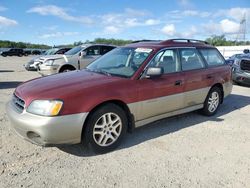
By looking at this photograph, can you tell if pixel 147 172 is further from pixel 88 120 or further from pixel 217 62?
pixel 217 62

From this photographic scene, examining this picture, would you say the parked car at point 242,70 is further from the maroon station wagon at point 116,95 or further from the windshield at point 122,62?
the windshield at point 122,62

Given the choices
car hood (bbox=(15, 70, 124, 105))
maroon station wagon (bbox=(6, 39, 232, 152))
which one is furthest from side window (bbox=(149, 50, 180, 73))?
car hood (bbox=(15, 70, 124, 105))

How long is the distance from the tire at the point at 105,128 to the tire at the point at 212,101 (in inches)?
95.4

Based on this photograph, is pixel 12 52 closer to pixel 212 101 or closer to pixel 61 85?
pixel 212 101

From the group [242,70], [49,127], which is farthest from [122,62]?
[242,70]

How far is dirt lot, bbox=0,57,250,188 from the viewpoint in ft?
10.6

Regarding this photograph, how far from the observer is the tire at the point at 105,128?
3789 millimetres

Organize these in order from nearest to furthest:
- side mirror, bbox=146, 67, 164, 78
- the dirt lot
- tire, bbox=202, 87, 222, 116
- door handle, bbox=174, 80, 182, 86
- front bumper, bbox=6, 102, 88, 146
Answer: the dirt lot < front bumper, bbox=6, 102, 88, 146 < side mirror, bbox=146, 67, 164, 78 < door handle, bbox=174, 80, 182, 86 < tire, bbox=202, 87, 222, 116

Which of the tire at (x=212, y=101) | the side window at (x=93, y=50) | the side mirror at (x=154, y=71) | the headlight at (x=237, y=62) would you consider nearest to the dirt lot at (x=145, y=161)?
the tire at (x=212, y=101)

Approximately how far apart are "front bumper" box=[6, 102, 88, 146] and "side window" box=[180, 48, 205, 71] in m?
2.51

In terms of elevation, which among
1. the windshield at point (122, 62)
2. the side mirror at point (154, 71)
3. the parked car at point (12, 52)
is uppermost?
the parked car at point (12, 52)

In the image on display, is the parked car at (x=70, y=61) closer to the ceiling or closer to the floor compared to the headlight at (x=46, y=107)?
closer to the ceiling

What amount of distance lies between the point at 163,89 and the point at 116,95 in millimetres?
1057

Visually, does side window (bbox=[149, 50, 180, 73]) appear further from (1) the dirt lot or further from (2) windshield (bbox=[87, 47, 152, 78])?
(1) the dirt lot
